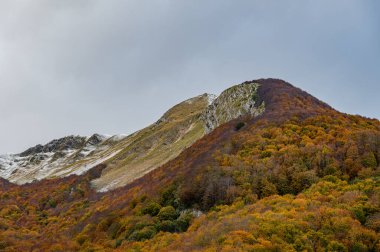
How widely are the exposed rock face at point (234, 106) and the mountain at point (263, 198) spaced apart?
2589mm

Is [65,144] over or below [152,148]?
over

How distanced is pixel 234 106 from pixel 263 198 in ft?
105

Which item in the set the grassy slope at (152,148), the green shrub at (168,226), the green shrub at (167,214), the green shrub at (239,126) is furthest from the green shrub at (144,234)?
the grassy slope at (152,148)

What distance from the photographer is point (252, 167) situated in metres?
28.6

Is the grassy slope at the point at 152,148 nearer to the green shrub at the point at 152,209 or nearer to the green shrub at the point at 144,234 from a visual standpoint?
the green shrub at the point at 152,209

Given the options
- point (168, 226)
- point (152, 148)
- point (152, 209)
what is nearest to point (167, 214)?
point (168, 226)

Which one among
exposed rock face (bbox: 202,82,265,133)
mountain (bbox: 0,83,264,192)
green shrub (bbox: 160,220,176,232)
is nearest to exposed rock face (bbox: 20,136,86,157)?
mountain (bbox: 0,83,264,192)

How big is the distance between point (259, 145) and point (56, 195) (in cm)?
4444

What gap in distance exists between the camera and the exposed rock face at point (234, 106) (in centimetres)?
5064

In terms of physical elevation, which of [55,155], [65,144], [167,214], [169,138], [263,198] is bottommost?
[263,198]

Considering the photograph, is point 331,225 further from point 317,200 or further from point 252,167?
point 252,167

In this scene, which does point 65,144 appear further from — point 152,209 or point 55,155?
point 152,209

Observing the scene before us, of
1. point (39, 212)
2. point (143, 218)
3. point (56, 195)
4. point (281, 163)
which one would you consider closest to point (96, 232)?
point (143, 218)

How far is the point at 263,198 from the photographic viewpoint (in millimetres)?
24656
